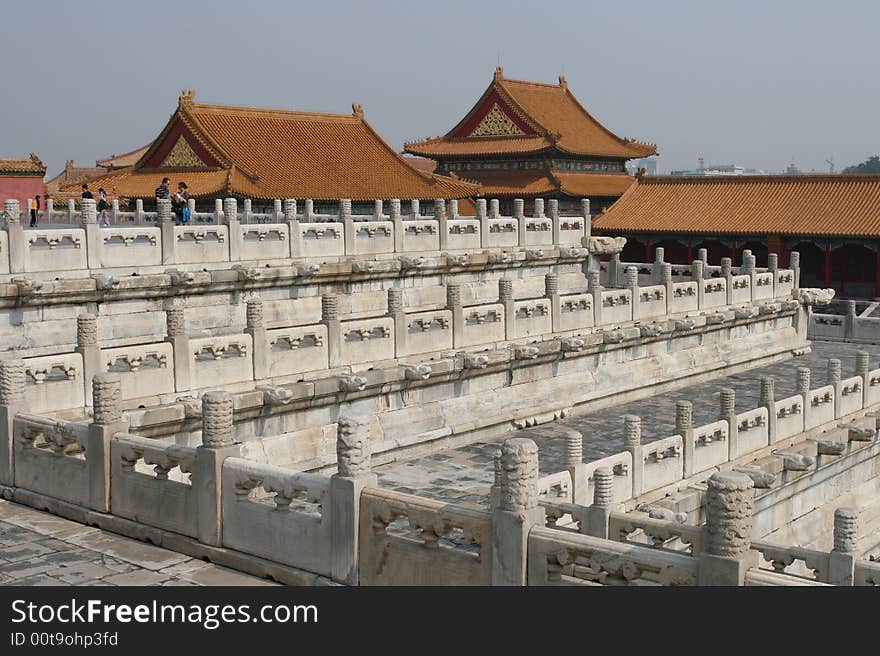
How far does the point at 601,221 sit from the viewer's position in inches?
1676

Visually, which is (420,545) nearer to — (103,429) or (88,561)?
(88,561)

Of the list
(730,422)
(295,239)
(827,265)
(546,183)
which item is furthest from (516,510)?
(546,183)

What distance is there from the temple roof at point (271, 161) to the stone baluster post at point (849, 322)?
1380 centimetres

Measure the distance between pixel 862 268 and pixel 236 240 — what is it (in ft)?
88.1

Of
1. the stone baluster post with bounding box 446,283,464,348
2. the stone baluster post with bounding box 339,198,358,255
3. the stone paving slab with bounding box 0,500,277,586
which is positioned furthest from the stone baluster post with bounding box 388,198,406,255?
the stone paving slab with bounding box 0,500,277,586

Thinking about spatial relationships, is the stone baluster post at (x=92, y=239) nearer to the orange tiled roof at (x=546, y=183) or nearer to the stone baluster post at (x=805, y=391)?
the stone baluster post at (x=805, y=391)

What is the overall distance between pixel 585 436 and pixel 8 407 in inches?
414

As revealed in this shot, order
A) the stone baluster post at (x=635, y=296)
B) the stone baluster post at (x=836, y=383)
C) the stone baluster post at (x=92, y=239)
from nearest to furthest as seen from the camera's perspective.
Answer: the stone baluster post at (x=92, y=239), the stone baluster post at (x=836, y=383), the stone baluster post at (x=635, y=296)

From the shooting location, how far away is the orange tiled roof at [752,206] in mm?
37969

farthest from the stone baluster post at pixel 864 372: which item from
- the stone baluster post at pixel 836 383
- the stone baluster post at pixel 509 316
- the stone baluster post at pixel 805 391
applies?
the stone baluster post at pixel 509 316

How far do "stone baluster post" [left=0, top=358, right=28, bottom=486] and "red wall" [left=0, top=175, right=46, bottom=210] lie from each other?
1021 inches

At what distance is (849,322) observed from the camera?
30.6 meters
